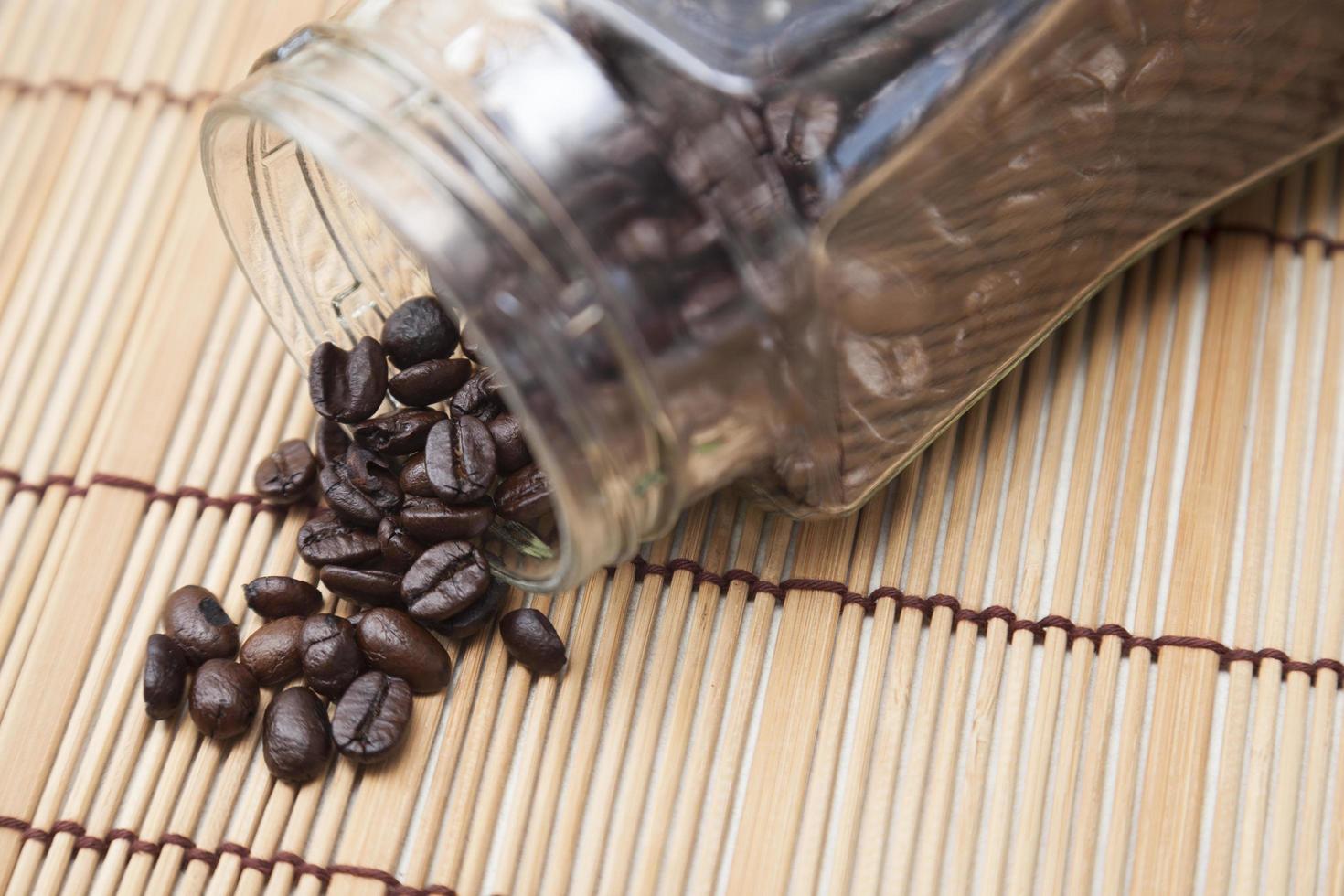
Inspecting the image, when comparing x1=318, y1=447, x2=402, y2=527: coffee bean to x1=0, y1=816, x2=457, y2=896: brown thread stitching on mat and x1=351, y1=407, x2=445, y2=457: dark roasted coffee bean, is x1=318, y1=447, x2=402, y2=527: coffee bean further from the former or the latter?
x1=0, y1=816, x2=457, y2=896: brown thread stitching on mat

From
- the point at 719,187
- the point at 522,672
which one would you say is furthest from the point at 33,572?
the point at 719,187

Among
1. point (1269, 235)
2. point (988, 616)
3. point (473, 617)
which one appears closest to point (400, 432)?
point (473, 617)

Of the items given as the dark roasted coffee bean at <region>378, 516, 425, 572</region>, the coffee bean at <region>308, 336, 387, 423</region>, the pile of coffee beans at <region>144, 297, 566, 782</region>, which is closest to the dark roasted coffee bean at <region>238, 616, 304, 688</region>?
the pile of coffee beans at <region>144, 297, 566, 782</region>

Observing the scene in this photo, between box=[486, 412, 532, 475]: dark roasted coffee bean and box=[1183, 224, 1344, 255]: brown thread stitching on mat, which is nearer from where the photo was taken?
box=[486, 412, 532, 475]: dark roasted coffee bean

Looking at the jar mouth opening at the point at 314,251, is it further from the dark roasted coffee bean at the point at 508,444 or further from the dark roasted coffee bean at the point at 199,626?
the dark roasted coffee bean at the point at 199,626

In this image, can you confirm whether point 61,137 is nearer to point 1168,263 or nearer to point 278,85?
point 278,85

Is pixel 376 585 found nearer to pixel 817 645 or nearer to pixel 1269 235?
pixel 817 645
